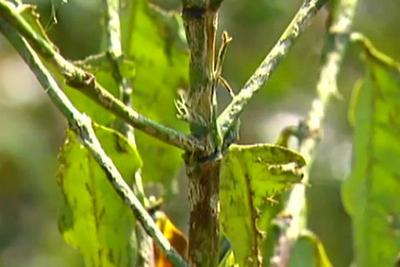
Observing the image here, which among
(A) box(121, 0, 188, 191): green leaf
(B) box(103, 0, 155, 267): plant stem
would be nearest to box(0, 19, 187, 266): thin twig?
(B) box(103, 0, 155, 267): plant stem

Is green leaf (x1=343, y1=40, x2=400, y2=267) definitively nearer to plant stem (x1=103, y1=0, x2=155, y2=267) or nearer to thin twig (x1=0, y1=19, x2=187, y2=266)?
plant stem (x1=103, y1=0, x2=155, y2=267)

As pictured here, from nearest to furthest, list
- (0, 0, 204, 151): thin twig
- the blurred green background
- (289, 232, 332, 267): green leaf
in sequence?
(0, 0, 204, 151): thin twig
(289, 232, 332, 267): green leaf
the blurred green background

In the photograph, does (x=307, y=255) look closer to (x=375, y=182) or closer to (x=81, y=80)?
(x=375, y=182)

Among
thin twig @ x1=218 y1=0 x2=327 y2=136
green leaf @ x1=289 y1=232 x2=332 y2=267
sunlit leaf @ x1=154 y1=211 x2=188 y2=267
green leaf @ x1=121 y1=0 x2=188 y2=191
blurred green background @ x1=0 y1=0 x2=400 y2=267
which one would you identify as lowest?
green leaf @ x1=289 y1=232 x2=332 y2=267

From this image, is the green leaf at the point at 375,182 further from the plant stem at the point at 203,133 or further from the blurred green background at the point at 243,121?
the blurred green background at the point at 243,121

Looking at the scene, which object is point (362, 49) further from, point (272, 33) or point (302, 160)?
point (272, 33)

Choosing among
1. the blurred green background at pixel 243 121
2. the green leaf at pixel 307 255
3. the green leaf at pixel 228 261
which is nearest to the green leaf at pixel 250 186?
the green leaf at pixel 228 261
